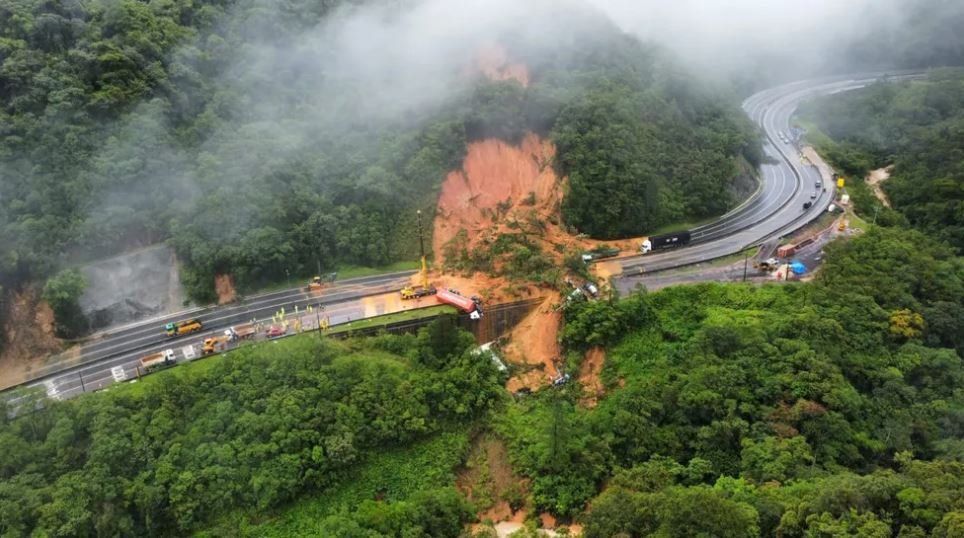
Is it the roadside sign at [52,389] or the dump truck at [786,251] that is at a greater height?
the roadside sign at [52,389]

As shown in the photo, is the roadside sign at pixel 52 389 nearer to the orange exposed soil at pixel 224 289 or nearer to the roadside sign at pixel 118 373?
the roadside sign at pixel 118 373

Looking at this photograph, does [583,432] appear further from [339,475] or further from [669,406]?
[339,475]

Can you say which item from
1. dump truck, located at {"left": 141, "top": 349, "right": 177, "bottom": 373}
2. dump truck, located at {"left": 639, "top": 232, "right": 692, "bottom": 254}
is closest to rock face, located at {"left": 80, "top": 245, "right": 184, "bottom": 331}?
dump truck, located at {"left": 141, "top": 349, "right": 177, "bottom": 373}

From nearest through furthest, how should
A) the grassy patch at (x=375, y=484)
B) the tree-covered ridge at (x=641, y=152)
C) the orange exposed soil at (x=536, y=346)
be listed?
the grassy patch at (x=375, y=484)
the orange exposed soil at (x=536, y=346)
the tree-covered ridge at (x=641, y=152)

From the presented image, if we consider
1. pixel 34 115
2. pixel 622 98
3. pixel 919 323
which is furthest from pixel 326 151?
pixel 919 323

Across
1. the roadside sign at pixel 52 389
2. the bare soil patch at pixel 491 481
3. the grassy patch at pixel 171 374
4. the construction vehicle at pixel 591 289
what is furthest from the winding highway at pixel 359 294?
the bare soil patch at pixel 491 481

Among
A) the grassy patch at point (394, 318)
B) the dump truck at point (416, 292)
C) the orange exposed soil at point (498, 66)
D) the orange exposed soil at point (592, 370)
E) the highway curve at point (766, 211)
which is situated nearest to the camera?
→ the orange exposed soil at point (592, 370)

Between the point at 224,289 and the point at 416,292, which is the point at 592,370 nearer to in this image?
the point at 416,292
